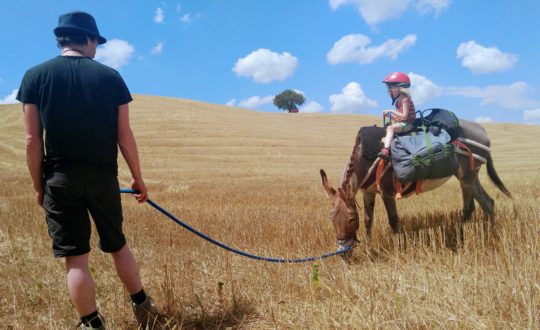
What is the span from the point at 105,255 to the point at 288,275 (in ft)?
8.44

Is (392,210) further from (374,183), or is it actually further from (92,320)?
(92,320)

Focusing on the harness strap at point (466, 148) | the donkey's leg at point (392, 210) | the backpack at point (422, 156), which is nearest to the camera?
the backpack at point (422, 156)

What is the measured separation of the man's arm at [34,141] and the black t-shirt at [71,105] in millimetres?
43

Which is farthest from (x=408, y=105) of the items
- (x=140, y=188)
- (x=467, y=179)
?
(x=140, y=188)

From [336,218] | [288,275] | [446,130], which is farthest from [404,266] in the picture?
[446,130]

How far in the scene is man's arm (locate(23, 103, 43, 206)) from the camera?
2627 mm

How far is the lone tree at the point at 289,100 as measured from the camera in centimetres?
8812

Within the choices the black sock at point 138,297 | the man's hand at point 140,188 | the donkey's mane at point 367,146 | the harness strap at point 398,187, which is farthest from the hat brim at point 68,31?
the harness strap at point 398,187

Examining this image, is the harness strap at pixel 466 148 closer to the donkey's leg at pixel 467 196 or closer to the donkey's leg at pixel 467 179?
the donkey's leg at pixel 467 179

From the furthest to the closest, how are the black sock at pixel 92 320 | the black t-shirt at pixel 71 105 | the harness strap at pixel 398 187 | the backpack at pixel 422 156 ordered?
the harness strap at pixel 398 187 → the backpack at pixel 422 156 → the black sock at pixel 92 320 → the black t-shirt at pixel 71 105

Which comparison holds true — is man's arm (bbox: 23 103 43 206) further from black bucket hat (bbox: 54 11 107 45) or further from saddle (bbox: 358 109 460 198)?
saddle (bbox: 358 109 460 198)

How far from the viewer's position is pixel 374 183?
17.6ft

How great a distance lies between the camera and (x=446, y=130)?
18.3 ft

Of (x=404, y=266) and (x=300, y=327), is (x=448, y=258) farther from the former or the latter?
(x=300, y=327)
